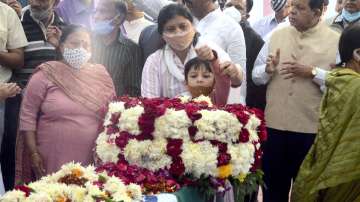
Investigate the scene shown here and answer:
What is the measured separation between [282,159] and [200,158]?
1.83m

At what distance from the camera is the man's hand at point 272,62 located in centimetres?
509

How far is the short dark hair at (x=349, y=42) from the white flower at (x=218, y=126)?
0.89 m

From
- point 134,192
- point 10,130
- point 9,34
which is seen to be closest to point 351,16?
point 9,34

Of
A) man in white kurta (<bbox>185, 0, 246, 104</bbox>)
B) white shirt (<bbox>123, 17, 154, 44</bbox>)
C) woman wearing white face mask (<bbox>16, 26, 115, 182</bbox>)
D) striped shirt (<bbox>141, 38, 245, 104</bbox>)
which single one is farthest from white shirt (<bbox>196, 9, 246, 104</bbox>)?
woman wearing white face mask (<bbox>16, 26, 115, 182</bbox>)

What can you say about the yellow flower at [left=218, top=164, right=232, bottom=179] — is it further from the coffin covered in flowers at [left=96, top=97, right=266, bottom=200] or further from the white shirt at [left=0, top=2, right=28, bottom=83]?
the white shirt at [left=0, top=2, right=28, bottom=83]

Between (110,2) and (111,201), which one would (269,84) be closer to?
(110,2)

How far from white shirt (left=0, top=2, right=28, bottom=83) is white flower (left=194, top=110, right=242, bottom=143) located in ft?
6.49

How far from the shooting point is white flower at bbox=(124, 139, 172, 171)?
3.57 metres

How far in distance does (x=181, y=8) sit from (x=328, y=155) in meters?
1.52

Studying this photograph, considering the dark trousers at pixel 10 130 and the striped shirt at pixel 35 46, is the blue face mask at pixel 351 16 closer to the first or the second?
the striped shirt at pixel 35 46

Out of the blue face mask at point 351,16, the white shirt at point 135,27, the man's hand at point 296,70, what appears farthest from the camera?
the white shirt at point 135,27

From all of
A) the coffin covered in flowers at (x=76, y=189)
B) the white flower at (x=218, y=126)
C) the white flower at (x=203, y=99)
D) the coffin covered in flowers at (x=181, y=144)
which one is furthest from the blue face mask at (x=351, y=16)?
the coffin covered in flowers at (x=76, y=189)

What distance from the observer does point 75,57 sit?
174 inches

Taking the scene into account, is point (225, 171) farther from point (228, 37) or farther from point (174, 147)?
point (228, 37)
